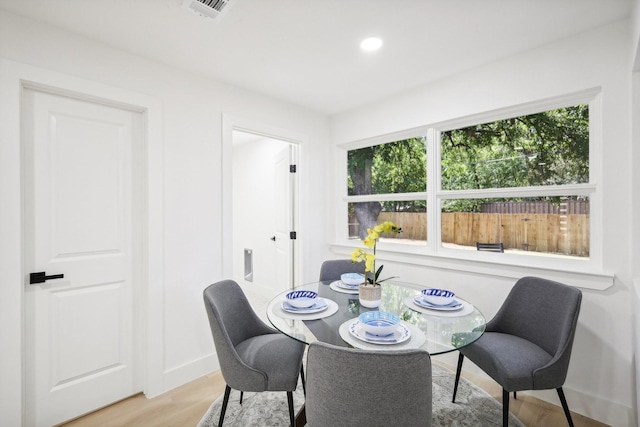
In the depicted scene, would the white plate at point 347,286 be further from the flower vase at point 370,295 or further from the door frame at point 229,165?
the door frame at point 229,165

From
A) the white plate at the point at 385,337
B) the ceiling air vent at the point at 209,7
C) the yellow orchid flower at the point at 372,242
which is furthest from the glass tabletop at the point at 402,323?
the ceiling air vent at the point at 209,7

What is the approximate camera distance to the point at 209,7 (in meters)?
1.66

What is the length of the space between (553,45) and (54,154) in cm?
333

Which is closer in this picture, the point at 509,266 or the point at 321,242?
the point at 509,266

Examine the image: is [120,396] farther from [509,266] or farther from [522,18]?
[522,18]

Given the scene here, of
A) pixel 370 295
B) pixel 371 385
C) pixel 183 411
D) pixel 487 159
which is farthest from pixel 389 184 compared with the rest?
pixel 183 411

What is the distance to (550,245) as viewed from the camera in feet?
7.25

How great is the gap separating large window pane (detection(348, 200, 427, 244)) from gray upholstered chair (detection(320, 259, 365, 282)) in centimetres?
63

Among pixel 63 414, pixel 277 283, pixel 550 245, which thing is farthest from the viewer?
pixel 277 283

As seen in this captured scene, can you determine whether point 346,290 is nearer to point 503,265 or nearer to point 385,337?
point 385,337

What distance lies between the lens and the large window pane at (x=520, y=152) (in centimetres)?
210

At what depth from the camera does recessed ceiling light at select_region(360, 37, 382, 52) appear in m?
1.99

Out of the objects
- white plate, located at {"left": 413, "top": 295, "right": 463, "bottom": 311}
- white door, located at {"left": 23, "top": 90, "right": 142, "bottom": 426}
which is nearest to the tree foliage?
white plate, located at {"left": 413, "top": 295, "right": 463, "bottom": 311}

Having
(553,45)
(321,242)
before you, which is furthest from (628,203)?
(321,242)
